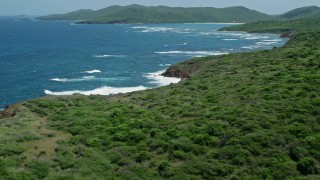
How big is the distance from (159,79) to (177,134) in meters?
48.4

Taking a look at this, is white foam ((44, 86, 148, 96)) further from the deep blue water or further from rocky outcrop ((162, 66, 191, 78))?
rocky outcrop ((162, 66, 191, 78))

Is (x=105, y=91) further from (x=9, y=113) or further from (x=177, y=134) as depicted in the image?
(x=177, y=134)

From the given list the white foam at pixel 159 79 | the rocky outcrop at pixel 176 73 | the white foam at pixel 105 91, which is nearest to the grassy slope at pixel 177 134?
the white foam at pixel 105 91

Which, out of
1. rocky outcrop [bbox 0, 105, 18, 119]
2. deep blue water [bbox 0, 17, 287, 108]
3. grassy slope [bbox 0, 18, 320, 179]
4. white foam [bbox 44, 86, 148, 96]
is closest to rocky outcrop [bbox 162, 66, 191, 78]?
deep blue water [bbox 0, 17, 287, 108]

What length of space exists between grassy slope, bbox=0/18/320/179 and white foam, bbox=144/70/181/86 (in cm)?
2549

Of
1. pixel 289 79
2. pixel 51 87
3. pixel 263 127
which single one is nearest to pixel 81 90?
pixel 51 87

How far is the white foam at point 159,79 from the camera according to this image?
256 feet

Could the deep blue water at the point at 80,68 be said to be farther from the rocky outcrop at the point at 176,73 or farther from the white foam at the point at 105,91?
the rocky outcrop at the point at 176,73

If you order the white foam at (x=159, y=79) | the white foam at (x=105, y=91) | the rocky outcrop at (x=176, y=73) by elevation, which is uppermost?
the rocky outcrop at (x=176, y=73)

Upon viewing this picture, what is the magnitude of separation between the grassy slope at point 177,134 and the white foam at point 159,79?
83.6ft

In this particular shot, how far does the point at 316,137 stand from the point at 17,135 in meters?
24.8

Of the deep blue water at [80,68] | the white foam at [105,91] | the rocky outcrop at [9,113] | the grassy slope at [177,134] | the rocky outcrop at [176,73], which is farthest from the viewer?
the rocky outcrop at [176,73]

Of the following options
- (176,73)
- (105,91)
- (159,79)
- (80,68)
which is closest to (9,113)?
(105,91)

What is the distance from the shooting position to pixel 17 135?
34.5 meters
